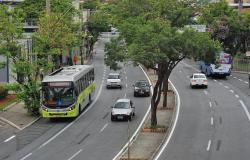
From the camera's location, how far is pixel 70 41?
61625 millimetres

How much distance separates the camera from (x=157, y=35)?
3822cm

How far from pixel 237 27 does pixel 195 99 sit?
95.7ft

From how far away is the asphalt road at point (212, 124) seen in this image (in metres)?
34.6

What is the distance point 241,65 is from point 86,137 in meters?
47.4

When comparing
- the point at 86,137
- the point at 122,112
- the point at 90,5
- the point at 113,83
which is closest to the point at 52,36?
the point at 113,83

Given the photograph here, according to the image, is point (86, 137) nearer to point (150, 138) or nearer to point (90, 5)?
point (150, 138)

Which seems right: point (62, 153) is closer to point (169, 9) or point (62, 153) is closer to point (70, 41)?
point (169, 9)

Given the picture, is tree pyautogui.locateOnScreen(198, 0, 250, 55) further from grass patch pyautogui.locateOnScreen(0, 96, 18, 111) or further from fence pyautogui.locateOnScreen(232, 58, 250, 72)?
grass patch pyautogui.locateOnScreen(0, 96, 18, 111)

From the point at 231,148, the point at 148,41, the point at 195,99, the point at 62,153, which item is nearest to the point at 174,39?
the point at 148,41

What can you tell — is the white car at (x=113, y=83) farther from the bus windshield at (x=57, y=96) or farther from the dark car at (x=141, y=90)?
the bus windshield at (x=57, y=96)

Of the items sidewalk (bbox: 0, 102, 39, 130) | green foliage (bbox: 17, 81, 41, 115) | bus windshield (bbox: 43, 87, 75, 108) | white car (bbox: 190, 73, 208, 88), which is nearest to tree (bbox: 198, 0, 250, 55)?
white car (bbox: 190, 73, 208, 88)

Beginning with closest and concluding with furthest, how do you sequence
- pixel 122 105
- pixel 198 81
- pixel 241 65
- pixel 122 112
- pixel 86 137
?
pixel 86 137 < pixel 122 112 < pixel 122 105 < pixel 198 81 < pixel 241 65

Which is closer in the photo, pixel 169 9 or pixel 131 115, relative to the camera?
pixel 169 9

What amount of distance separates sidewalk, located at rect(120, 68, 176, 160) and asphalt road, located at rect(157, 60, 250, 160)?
0.73 meters
